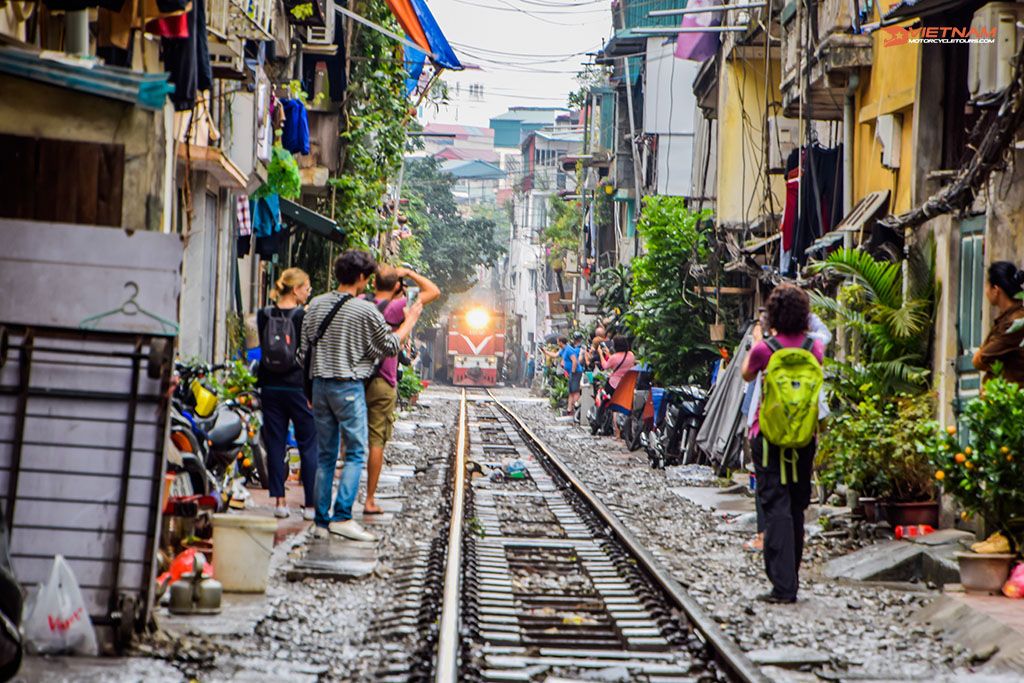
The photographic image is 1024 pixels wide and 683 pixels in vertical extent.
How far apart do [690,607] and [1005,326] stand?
117 inches

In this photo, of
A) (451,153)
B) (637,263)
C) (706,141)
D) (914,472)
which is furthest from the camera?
(451,153)

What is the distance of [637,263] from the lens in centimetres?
1967

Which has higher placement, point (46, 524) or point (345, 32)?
point (345, 32)

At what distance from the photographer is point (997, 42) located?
9.40 meters

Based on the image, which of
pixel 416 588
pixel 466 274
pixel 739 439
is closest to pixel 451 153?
pixel 466 274

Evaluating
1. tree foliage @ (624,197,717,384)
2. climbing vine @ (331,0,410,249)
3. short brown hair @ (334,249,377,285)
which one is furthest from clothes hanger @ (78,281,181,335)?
climbing vine @ (331,0,410,249)

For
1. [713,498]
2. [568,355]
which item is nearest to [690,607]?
[713,498]

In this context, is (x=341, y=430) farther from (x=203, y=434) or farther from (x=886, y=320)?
(x=886, y=320)

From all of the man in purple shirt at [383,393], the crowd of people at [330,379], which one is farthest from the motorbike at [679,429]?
the crowd of people at [330,379]

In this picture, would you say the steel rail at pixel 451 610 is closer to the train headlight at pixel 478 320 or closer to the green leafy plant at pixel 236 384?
the green leafy plant at pixel 236 384

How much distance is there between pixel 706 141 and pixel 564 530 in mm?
15183

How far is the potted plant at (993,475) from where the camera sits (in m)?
7.52

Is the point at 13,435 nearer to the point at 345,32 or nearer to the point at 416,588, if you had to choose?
the point at 416,588

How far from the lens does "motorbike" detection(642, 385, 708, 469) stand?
1662 cm
